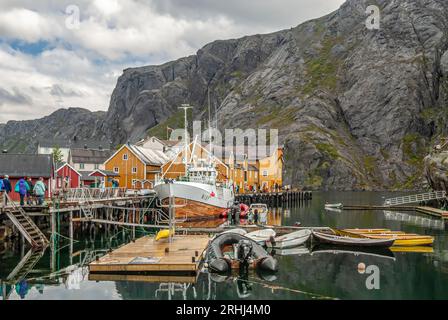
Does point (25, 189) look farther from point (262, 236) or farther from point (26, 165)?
point (262, 236)

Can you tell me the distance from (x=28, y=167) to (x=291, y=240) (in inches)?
1176

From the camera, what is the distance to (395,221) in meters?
60.8

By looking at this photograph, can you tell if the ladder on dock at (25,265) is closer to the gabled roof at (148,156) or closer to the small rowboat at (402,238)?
the small rowboat at (402,238)

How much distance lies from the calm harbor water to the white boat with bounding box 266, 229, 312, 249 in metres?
0.86

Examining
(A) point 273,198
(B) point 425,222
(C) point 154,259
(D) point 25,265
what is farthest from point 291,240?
(A) point 273,198

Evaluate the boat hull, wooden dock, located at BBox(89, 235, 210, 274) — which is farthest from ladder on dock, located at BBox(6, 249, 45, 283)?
the boat hull

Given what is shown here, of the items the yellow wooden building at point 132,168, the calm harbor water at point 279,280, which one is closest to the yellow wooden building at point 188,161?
the yellow wooden building at point 132,168

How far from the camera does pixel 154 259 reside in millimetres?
26750

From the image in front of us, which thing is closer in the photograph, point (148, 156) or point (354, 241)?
point (354, 241)

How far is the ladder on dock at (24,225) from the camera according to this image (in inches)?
1305

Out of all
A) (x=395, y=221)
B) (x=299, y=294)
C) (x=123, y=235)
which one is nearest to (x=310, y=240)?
(x=299, y=294)

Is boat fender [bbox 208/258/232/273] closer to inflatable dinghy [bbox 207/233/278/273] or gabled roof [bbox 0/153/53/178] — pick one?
inflatable dinghy [bbox 207/233/278/273]

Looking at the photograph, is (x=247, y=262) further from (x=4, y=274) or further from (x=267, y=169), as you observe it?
(x=267, y=169)

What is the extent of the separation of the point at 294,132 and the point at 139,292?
170 metres
